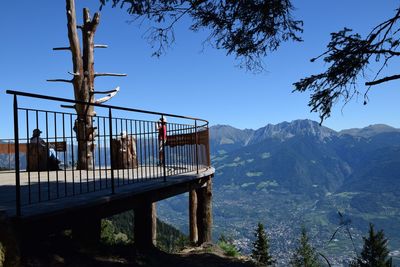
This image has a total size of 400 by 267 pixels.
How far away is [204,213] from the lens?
1295 cm

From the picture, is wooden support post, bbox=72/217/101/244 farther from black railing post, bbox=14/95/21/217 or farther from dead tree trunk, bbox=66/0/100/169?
dead tree trunk, bbox=66/0/100/169

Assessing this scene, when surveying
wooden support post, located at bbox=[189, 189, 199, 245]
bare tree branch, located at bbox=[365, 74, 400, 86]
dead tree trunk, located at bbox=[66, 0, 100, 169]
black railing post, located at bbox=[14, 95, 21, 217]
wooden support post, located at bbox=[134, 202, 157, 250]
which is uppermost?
dead tree trunk, located at bbox=[66, 0, 100, 169]

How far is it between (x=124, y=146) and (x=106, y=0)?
850 centimetres

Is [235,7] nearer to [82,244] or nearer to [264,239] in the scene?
[82,244]

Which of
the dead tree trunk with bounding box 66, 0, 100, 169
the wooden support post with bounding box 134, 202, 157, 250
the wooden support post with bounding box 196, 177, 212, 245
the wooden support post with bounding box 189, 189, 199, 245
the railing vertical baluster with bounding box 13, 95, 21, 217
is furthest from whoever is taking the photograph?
the dead tree trunk with bounding box 66, 0, 100, 169

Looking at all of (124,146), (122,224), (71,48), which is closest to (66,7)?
(71,48)

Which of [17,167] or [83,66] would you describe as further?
[83,66]

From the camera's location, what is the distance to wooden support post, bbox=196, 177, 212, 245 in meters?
12.8

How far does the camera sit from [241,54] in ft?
29.6

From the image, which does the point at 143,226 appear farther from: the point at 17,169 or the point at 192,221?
the point at 192,221

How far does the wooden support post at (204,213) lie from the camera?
12.8m

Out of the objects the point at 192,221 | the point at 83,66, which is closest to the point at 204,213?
the point at 192,221

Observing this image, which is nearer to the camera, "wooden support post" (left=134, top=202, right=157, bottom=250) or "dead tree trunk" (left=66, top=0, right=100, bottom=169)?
"wooden support post" (left=134, top=202, right=157, bottom=250)

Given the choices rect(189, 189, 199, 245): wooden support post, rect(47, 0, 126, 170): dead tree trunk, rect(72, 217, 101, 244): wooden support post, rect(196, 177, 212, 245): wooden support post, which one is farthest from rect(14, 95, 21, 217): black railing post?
rect(47, 0, 126, 170): dead tree trunk
